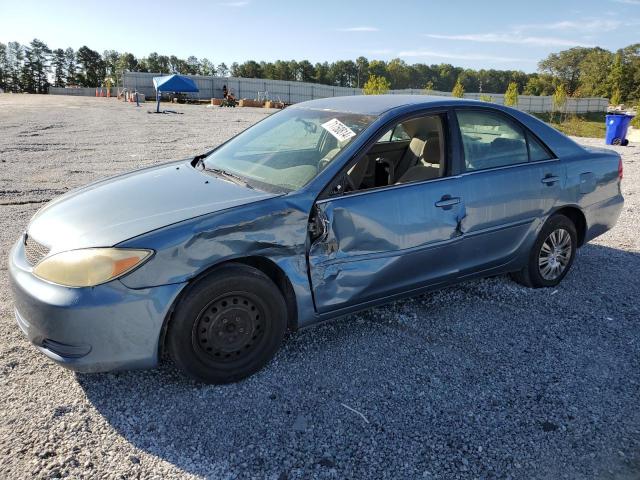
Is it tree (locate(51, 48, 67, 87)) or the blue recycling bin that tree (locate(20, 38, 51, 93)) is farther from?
the blue recycling bin

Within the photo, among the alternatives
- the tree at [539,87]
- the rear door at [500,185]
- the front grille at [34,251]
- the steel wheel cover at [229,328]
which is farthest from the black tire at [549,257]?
the tree at [539,87]

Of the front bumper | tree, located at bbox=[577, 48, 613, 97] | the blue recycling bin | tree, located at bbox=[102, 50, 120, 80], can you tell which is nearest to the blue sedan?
the front bumper

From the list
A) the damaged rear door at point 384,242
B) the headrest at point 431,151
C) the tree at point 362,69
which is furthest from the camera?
the tree at point 362,69

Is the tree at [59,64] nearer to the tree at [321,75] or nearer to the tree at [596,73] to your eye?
the tree at [321,75]

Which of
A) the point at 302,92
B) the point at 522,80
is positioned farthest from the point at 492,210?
the point at 522,80

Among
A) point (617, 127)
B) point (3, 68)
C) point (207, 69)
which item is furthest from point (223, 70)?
point (617, 127)

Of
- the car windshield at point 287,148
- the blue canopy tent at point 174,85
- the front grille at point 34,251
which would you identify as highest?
the blue canopy tent at point 174,85

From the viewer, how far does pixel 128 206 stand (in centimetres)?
300

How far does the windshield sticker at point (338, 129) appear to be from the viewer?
335cm

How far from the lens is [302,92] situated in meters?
64.5

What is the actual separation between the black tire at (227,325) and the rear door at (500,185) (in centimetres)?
158

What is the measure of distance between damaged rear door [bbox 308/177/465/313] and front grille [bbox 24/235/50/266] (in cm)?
148

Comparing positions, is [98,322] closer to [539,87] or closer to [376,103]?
[376,103]

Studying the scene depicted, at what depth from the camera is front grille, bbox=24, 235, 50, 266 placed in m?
2.74
